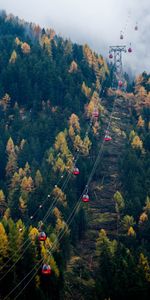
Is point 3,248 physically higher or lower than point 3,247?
lower

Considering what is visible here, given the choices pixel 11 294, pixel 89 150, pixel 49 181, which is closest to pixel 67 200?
pixel 49 181

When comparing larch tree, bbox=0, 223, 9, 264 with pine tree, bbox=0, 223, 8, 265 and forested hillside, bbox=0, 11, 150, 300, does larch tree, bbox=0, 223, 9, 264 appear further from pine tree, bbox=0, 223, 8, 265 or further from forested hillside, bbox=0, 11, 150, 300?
forested hillside, bbox=0, 11, 150, 300

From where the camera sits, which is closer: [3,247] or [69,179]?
[3,247]

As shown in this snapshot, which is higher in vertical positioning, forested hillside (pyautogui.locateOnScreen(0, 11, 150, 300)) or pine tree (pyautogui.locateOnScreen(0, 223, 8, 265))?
forested hillside (pyautogui.locateOnScreen(0, 11, 150, 300))

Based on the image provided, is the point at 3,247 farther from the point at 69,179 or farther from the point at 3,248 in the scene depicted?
the point at 69,179

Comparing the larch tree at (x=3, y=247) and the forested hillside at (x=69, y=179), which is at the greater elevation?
the forested hillside at (x=69, y=179)

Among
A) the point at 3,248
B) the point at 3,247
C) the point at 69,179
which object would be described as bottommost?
the point at 3,248

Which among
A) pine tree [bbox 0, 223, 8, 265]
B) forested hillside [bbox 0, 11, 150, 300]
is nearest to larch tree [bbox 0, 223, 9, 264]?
pine tree [bbox 0, 223, 8, 265]

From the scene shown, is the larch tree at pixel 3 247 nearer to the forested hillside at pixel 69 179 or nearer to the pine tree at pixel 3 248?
the pine tree at pixel 3 248

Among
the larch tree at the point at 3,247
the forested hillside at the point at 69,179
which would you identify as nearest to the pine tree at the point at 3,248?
the larch tree at the point at 3,247

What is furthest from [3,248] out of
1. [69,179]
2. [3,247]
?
[69,179]
